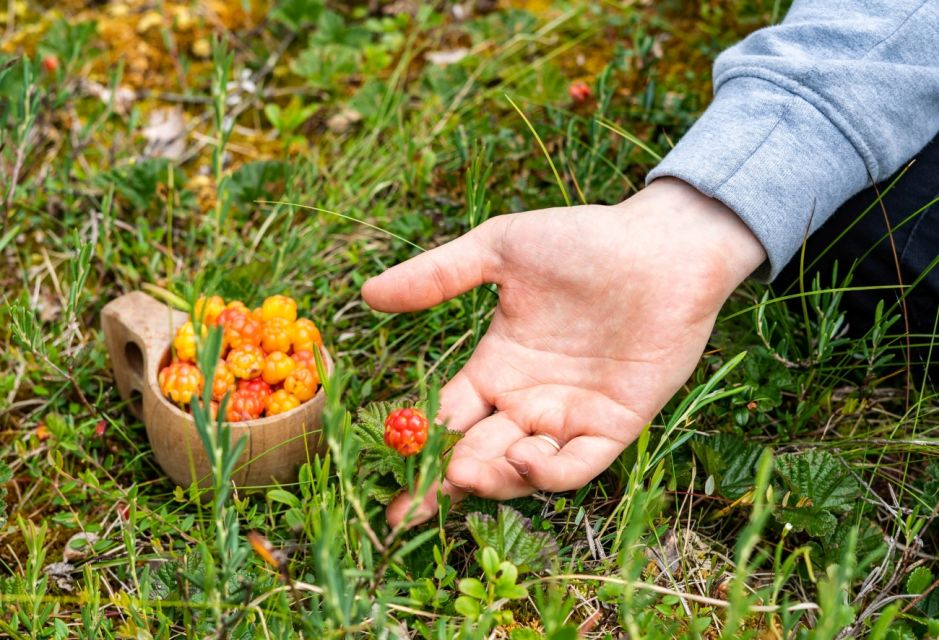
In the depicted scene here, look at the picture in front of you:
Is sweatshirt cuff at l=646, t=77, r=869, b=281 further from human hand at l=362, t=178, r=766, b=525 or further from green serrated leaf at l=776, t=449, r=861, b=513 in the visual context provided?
green serrated leaf at l=776, t=449, r=861, b=513

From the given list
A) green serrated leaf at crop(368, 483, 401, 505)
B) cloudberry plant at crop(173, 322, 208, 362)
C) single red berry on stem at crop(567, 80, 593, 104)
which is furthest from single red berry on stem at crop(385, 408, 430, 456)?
single red berry on stem at crop(567, 80, 593, 104)

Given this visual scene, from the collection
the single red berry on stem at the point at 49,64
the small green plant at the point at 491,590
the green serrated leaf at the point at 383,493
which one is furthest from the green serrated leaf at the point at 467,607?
the single red berry on stem at the point at 49,64

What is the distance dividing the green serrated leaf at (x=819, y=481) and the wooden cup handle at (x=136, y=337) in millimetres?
1489

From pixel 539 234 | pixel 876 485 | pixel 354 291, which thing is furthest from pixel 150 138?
pixel 876 485

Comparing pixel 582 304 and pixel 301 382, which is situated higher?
pixel 582 304

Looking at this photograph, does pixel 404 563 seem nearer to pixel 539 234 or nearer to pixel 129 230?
pixel 539 234

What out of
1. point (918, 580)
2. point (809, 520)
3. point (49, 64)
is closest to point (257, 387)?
point (809, 520)

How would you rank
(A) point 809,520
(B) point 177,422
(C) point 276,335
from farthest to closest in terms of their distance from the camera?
(C) point 276,335
(B) point 177,422
(A) point 809,520

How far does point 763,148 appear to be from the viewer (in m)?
2.02

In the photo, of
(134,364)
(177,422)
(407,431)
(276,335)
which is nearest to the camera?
(407,431)

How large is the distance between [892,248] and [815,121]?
37 cm

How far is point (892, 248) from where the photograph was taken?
2084 millimetres

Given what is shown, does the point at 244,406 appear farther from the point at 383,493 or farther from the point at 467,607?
the point at 467,607

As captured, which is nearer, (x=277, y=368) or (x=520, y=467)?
(x=520, y=467)
